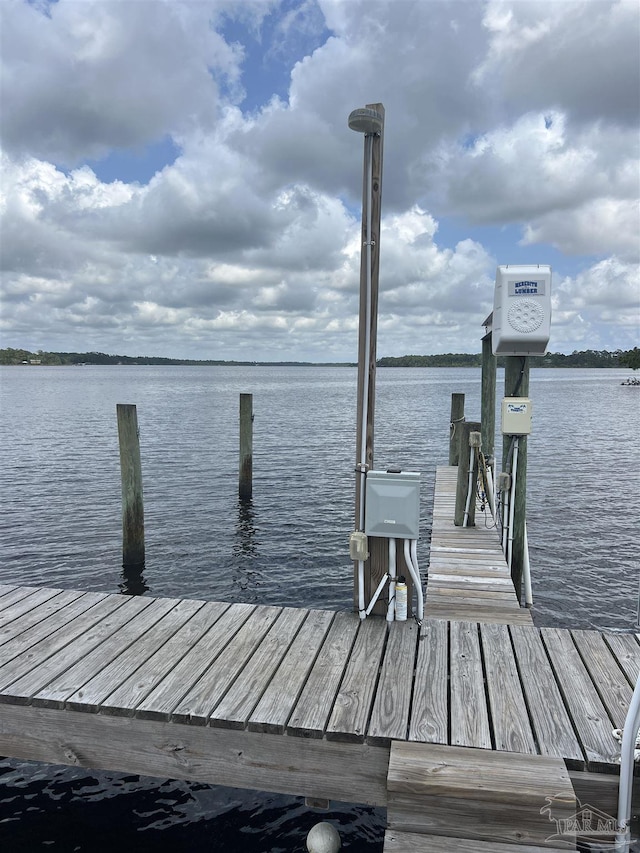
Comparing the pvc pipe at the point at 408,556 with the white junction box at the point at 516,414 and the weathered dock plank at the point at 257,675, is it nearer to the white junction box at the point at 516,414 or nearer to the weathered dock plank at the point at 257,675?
the weathered dock plank at the point at 257,675

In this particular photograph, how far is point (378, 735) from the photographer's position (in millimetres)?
3451

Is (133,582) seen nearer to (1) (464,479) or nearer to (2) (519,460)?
(1) (464,479)

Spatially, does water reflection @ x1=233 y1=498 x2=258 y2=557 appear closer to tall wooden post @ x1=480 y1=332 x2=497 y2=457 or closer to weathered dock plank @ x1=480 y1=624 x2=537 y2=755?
tall wooden post @ x1=480 y1=332 x2=497 y2=457

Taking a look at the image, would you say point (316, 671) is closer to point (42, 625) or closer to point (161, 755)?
point (161, 755)

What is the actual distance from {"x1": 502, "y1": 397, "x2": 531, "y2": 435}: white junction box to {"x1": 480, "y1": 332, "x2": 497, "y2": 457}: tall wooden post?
467cm

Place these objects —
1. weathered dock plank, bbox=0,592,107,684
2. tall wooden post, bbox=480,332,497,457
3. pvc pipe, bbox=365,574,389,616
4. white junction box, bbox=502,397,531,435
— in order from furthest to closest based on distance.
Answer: tall wooden post, bbox=480,332,497,457 → white junction box, bbox=502,397,531,435 → pvc pipe, bbox=365,574,389,616 → weathered dock plank, bbox=0,592,107,684

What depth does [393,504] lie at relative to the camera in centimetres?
465

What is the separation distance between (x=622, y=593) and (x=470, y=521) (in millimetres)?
3266

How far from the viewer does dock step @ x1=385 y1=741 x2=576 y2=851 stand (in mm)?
2965

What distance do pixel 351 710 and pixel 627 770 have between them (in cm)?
153

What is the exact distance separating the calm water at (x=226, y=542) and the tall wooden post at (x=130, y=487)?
16.9 inches

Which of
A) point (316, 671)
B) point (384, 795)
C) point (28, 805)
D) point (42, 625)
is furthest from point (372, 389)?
point (28, 805)

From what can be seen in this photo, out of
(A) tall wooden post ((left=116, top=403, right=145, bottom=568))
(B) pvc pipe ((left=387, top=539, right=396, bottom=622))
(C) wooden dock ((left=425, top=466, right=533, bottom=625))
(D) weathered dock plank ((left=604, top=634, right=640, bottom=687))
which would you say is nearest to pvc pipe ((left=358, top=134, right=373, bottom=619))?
(B) pvc pipe ((left=387, top=539, right=396, bottom=622))

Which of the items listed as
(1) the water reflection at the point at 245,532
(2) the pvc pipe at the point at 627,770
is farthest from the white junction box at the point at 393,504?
(1) the water reflection at the point at 245,532
